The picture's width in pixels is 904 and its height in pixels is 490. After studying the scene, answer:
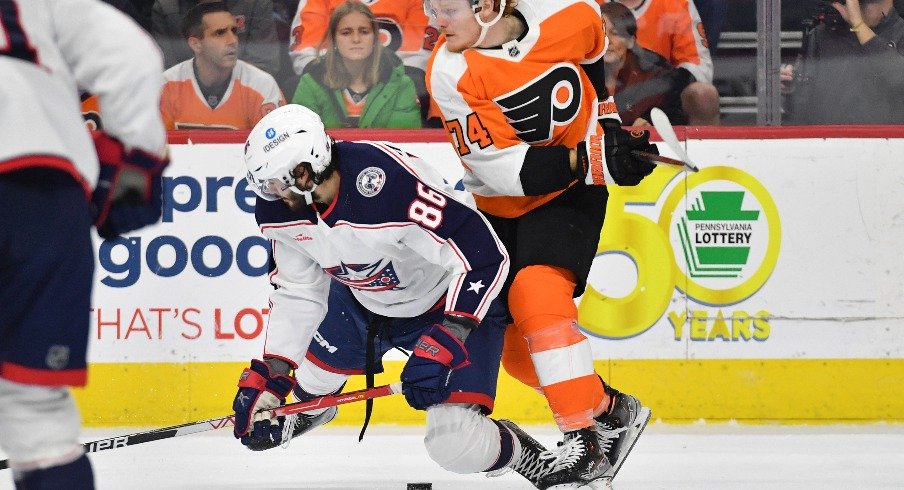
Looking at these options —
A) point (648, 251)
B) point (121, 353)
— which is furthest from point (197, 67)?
point (648, 251)

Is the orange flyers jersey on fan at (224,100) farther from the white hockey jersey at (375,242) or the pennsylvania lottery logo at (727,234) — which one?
the pennsylvania lottery logo at (727,234)

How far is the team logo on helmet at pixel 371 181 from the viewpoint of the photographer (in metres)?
2.58

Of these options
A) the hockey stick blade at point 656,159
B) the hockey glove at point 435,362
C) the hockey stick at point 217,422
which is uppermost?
the hockey stick blade at point 656,159

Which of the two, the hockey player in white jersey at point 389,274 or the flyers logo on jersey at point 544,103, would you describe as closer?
the hockey player in white jersey at point 389,274

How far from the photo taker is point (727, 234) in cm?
376

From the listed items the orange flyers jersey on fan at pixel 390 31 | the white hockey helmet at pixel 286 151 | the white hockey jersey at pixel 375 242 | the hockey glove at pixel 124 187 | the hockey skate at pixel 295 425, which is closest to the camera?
the hockey glove at pixel 124 187

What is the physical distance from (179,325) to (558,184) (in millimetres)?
1545

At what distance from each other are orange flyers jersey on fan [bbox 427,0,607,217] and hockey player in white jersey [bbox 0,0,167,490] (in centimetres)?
116

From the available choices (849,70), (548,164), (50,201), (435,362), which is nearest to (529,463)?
(435,362)

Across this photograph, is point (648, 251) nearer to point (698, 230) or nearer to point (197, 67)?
point (698, 230)

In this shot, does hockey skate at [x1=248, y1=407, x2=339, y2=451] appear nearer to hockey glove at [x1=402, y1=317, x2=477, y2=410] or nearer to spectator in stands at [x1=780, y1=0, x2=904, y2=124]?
hockey glove at [x1=402, y1=317, x2=477, y2=410]

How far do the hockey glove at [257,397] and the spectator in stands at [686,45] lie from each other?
1.70 metres

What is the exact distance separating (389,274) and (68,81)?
117 cm

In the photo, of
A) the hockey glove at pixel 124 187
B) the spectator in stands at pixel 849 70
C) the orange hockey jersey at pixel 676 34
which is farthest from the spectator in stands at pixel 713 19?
the hockey glove at pixel 124 187
